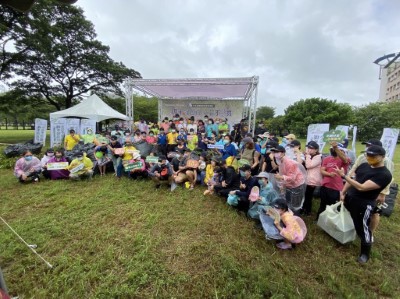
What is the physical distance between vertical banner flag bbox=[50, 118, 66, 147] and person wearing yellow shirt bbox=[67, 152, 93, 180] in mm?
4885

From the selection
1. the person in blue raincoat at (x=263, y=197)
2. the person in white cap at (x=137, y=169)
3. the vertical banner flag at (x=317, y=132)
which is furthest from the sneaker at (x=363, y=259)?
the person in white cap at (x=137, y=169)

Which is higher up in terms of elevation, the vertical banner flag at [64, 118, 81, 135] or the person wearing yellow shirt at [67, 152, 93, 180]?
the vertical banner flag at [64, 118, 81, 135]

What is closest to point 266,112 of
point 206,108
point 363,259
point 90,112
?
point 206,108

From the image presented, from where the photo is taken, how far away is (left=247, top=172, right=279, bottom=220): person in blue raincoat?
3.83 meters

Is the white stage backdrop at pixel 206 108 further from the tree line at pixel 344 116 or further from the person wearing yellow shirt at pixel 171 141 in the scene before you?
the tree line at pixel 344 116

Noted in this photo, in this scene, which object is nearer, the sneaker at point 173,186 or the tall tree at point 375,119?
the sneaker at point 173,186

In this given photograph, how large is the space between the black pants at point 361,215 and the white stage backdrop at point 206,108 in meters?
10.2

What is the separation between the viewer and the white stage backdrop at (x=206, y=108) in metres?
12.9

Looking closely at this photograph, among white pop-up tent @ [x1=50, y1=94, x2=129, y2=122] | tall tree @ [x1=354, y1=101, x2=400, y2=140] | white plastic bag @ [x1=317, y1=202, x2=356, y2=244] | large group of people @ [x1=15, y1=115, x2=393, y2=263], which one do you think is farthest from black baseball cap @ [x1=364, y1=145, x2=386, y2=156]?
tall tree @ [x1=354, y1=101, x2=400, y2=140]

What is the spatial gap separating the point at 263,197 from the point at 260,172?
114 centimetres

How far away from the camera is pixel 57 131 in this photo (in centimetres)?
1045

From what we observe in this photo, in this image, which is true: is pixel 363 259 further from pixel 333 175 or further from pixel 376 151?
pixel 376 151

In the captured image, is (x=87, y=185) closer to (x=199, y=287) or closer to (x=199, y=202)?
(x=199, y=202)

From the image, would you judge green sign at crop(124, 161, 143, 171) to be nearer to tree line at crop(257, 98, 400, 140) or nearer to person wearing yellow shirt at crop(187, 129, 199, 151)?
person wearing yellow shirt at crop(187, 129, 199, 151)
